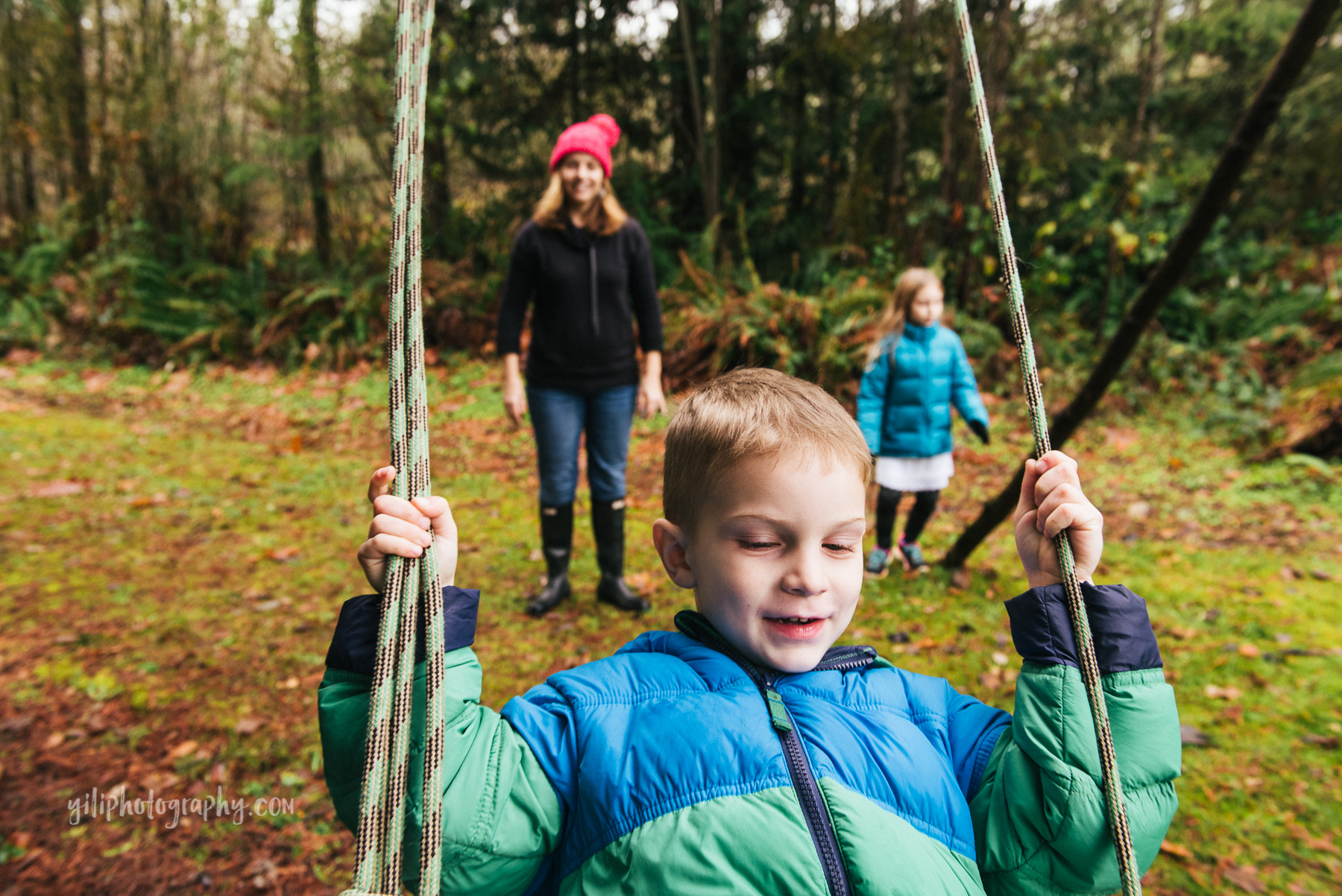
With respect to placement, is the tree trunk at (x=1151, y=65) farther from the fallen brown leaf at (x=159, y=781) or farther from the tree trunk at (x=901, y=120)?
the fallen brown leaf at (x=159, y=781)

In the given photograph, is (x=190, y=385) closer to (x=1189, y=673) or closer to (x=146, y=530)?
(x=146, y=530)

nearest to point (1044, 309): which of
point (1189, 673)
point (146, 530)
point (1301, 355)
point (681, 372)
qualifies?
point (1301, 355)

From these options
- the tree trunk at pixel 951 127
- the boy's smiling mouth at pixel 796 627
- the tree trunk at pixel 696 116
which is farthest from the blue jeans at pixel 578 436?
the tree trunk at pixel 696 116

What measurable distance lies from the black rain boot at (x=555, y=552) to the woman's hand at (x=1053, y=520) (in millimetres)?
2489

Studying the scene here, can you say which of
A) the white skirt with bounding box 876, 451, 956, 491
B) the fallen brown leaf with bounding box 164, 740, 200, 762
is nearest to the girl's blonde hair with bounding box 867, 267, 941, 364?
the white skirt with bounding box 876, 451, 956, 491

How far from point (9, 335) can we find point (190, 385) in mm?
2758

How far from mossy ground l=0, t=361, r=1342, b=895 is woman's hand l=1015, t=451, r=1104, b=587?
161cm

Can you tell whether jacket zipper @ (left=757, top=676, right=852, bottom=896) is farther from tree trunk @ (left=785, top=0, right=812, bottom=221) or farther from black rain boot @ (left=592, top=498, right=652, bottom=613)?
tree trunk @ (left=785, top=0, right=812, bottom=221)

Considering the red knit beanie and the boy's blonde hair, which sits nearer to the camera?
the boy's blonde hair

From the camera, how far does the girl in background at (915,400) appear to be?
12.5 ft

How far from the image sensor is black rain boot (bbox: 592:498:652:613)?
3.50m

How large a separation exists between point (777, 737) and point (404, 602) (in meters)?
0.59

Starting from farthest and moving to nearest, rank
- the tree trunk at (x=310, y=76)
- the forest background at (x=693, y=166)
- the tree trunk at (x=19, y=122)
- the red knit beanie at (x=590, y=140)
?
the tree trunk at (x=19, y=122)
the tree trunk at (x=310, y=76)
the forest background at (x=693, y=166)
the red knit beanie at (x=590, y=140)

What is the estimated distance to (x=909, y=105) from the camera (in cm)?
895
